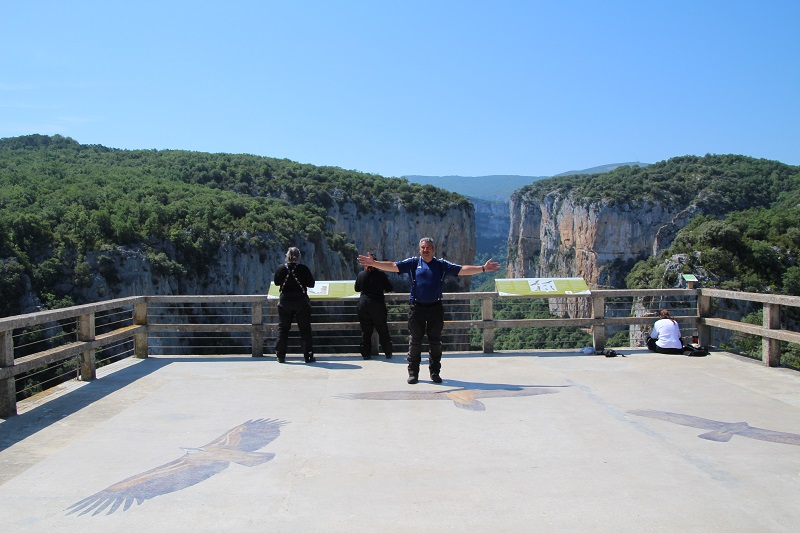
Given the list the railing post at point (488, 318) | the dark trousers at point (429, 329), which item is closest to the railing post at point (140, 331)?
the dark trousers at point (429, 329)

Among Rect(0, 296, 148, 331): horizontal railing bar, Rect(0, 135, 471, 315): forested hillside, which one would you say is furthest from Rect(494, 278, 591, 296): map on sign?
Rect(0, 135, 471, 315): forested hillside

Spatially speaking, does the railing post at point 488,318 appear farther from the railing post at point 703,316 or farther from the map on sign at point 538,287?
the railing post at point 703,316

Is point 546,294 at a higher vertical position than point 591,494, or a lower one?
higher

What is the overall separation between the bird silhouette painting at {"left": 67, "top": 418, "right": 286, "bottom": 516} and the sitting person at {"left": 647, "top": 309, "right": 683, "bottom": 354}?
6382 mm

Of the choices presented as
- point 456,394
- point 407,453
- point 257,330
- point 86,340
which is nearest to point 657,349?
point 456,394

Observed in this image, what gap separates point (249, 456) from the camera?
16.8 ft

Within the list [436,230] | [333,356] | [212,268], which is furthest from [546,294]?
[436,230]

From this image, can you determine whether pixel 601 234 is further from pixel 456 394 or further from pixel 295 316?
pixel 456 394

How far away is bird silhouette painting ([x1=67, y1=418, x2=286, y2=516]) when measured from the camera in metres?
4.24

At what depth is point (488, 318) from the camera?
1014 centimetres

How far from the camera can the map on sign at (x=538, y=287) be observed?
33.1 ft

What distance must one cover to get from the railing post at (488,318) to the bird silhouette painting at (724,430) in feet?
12.7

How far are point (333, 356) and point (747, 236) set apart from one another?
1431 inches

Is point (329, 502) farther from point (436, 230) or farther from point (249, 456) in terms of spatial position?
point (436, 230)
